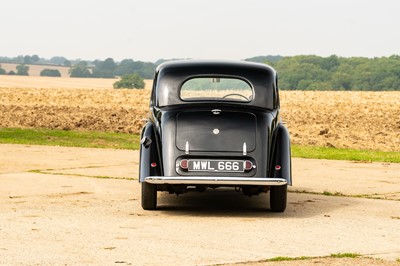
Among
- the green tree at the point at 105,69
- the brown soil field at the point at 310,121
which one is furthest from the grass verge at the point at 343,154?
the green tree at the point at 105,69

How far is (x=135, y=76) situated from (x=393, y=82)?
26.5m

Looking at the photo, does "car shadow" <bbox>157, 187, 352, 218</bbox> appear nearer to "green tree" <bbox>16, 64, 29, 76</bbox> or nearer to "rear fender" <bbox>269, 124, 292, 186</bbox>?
"rear fender" <bbox>269, 124, 292, 186</bbox>

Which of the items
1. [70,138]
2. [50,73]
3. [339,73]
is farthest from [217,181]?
[339,73]

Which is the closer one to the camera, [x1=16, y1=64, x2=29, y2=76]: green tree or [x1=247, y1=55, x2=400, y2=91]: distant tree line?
[x1=247, y1=55, x2=400, y2=91]: distant tree line

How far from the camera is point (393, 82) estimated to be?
317 feet

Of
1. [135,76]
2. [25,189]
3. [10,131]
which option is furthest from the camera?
[135,76]

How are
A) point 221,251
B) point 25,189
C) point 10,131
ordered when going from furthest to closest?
point 10,131
point 25,189
point 221,251

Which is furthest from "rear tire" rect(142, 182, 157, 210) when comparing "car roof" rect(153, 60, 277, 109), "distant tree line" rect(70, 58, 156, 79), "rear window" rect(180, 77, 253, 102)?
"distant tree line" rect(70, 58, 156, 79)

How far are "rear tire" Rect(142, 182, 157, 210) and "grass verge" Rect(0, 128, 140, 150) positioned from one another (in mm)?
10035

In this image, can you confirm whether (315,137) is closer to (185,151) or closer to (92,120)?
(92,120)

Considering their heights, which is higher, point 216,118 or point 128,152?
point 216,118

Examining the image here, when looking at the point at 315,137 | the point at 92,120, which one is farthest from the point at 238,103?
the point at 92,120

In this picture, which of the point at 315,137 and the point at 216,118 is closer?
the point at 216,118

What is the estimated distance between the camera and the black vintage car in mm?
10234
